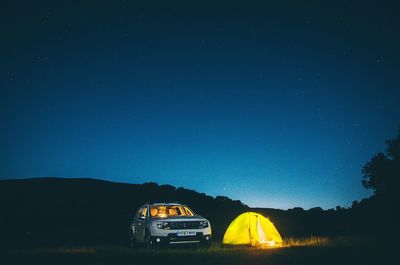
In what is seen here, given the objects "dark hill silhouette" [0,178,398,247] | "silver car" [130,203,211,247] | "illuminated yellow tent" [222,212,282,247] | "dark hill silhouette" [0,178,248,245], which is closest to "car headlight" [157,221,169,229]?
"silver car" [130,203,211,247]

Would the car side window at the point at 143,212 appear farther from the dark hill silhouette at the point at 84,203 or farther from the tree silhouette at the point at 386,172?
the tree silhouette at the point at 386,172

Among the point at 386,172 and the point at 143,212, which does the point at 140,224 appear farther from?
the point at 386,172

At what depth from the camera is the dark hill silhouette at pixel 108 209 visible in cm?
4250

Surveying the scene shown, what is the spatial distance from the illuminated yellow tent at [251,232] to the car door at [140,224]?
3878 millimetres

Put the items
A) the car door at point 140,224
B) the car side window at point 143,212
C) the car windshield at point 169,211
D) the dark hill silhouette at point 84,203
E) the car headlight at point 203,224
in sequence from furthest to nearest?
the dark hill silhouette at point 84,203 < the car side window at point 143,212 < the car windshield at point 169,211 < the car door at point 140,224 < the car headlight at point 203,224

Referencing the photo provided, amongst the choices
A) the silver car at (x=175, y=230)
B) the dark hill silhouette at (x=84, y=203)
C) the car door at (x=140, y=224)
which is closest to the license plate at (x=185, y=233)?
the silver car at (x=175, y=230)

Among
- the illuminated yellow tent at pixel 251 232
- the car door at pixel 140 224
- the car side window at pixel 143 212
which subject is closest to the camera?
the car door at pixel 140 224

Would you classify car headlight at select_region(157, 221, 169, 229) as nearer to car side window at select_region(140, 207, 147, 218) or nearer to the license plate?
the license plate

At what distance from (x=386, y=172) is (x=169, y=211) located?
28.5 m

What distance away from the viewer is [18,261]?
550 inches

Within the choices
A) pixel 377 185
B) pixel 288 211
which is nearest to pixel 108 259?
pixel 377 185

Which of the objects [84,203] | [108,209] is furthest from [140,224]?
[84,203]

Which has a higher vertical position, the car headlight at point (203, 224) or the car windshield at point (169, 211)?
the car windshield at point (169, 211)

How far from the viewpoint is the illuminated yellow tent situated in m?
21.2
